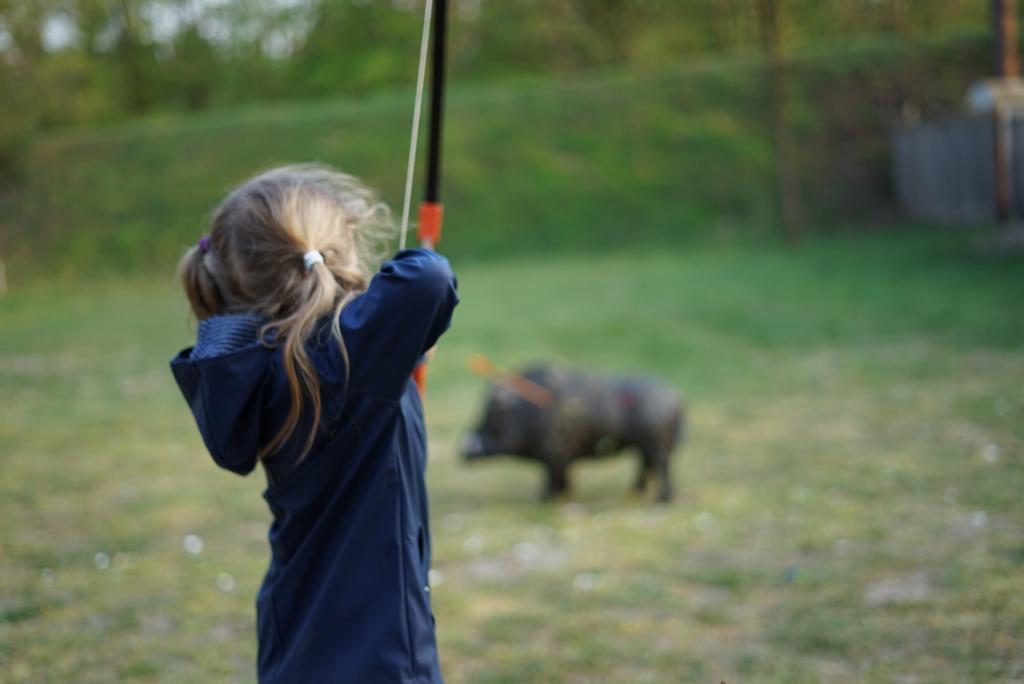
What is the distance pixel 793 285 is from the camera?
52.5 ft

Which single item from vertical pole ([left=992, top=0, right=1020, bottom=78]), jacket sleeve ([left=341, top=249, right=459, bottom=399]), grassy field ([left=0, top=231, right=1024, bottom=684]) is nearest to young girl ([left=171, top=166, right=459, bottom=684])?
jacket sleeve ([left=341, top=249, right=459, bottom=399])

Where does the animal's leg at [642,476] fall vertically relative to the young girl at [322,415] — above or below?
below

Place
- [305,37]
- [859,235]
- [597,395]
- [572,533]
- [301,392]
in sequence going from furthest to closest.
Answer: [305,37] → [859,235] → [597,395] → [572,533] → [301,392]

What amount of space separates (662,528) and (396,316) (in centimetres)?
406

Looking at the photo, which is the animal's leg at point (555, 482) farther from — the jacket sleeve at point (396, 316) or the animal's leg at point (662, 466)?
the jacket sleeve at point (396, 316)

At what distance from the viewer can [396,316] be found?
1915mm

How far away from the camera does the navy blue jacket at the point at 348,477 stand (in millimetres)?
1947

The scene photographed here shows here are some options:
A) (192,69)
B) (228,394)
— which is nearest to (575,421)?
(228,394)

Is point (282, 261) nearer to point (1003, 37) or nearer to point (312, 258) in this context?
point (312, 258)

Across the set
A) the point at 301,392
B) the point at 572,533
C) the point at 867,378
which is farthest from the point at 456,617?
the point at 867,378

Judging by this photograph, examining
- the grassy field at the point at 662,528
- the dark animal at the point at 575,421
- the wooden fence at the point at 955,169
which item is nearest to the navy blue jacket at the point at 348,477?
the grassy field at the point at 662,528

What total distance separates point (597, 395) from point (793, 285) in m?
10.7

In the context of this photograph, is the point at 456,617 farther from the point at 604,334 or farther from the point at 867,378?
the point at 604,334

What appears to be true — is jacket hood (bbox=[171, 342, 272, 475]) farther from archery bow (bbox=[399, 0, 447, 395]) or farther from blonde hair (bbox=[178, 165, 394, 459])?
archery bow (bbox=[399, 0, 447, 395])
